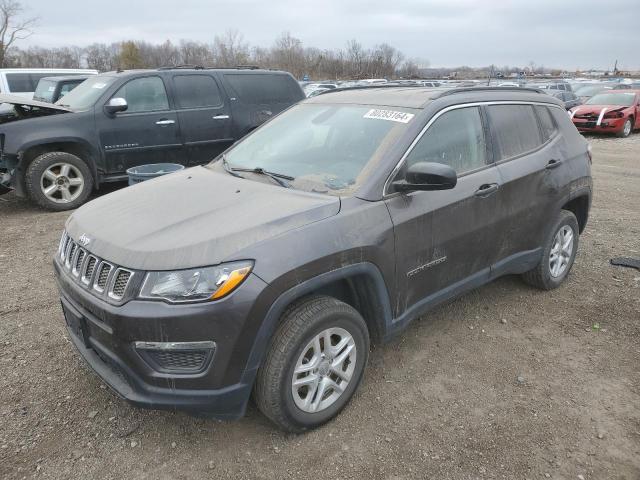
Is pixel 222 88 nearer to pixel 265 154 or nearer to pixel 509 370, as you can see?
pixel 265 154

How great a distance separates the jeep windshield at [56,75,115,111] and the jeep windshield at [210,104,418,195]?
4.10 m

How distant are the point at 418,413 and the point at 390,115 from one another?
1.83 meters

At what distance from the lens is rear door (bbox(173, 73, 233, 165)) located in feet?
23.4

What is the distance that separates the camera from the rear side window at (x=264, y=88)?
762 cm

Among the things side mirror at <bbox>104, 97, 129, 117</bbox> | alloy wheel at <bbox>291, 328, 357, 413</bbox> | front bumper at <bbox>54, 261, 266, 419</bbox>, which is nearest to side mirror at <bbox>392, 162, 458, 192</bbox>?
alloy wheel at <bbox>291, 328, 357, 413</bbox>

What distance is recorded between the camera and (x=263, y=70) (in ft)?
26.2

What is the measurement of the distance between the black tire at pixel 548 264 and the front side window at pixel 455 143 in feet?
3.65

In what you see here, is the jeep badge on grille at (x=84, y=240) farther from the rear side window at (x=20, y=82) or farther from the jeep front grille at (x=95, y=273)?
the rear side window at (x=20, y=82)

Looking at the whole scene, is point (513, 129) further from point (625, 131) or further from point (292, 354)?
point (625, 131)

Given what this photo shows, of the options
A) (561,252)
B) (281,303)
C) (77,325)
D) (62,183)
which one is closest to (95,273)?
(77,325)

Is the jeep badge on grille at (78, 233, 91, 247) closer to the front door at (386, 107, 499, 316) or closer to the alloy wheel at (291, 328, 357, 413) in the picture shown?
the alloy wheel at (291, 328, 357, 413)

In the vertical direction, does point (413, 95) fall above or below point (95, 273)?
above

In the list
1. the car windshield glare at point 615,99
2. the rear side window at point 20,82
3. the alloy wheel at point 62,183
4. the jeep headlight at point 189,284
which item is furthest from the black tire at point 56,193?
the car windshield glare at point 615,99

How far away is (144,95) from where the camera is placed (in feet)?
22.8
